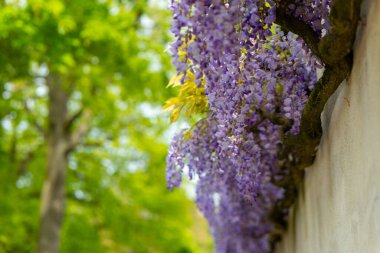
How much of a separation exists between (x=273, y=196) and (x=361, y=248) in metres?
2.62

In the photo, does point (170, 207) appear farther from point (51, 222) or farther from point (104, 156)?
point (51, 222)

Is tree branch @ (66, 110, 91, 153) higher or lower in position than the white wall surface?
higher

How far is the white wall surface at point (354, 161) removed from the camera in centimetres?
249

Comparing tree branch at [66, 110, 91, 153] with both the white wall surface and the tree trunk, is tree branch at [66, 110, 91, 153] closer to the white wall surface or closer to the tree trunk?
the tree trunk

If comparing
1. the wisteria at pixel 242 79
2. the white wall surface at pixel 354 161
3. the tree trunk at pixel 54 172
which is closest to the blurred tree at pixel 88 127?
the tree trunk at pixel 54 172

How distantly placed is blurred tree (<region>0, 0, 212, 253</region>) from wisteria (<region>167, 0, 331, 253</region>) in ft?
17.7

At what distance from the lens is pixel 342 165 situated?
3137mm

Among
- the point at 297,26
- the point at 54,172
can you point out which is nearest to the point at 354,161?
the point at 297,26

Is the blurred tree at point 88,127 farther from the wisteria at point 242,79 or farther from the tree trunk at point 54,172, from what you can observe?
the wisteria at point 242,79

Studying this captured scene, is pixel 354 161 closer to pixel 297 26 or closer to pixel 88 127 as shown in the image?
Answer: pixel 297 26

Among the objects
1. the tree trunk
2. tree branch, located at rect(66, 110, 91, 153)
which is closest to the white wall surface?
the tree trunk

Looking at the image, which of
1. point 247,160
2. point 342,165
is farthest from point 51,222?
point 342,165

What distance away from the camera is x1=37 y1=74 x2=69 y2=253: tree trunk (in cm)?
1116

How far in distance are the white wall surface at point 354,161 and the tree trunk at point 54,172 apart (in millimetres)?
7883
